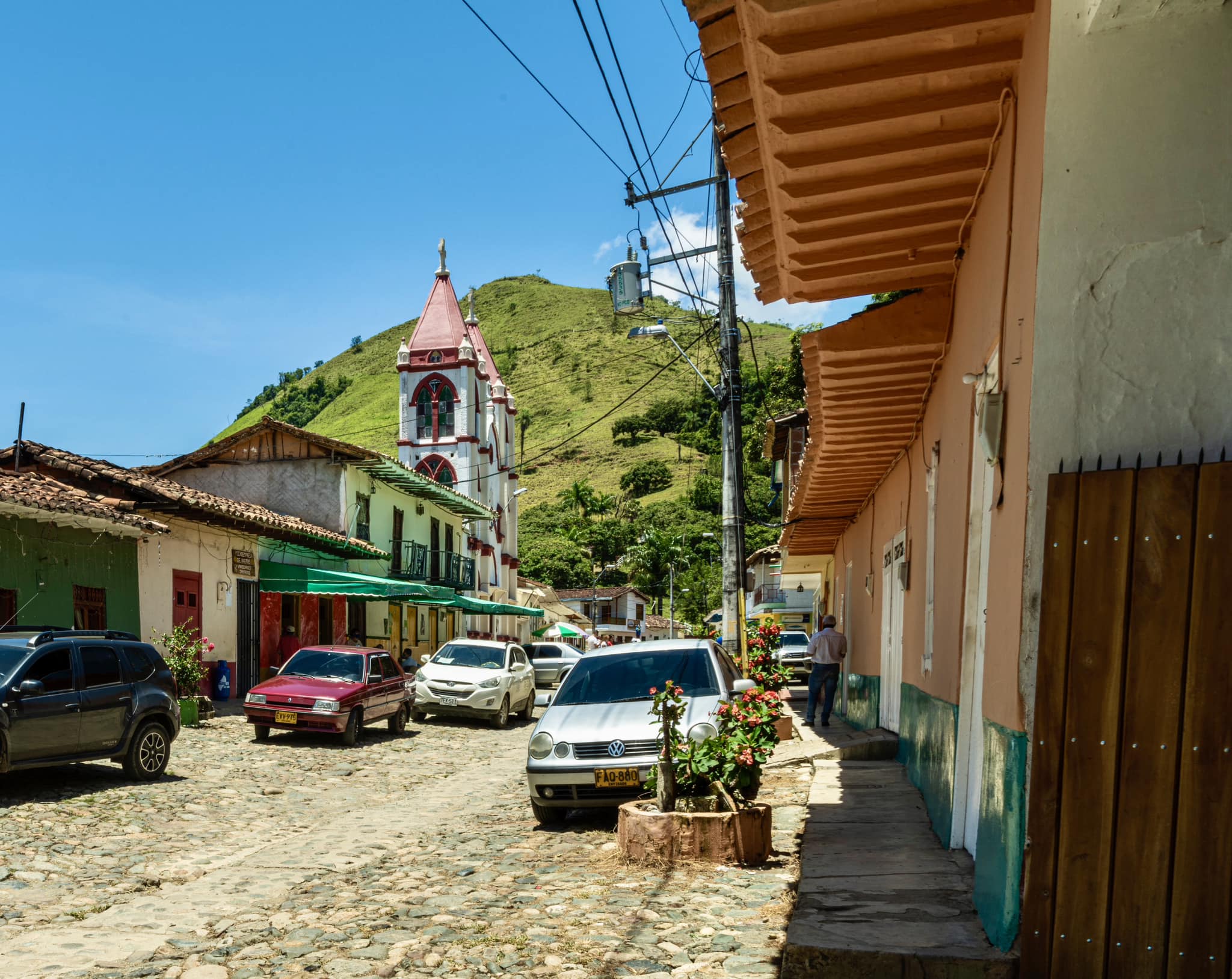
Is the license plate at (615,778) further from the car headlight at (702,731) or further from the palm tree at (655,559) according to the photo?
the palm tree at (655,559)

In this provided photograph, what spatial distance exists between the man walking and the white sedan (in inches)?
248

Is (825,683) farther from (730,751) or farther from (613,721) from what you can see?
(730,751)

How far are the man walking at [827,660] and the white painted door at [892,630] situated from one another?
2172 mm

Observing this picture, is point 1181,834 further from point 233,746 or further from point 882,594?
point 233,746

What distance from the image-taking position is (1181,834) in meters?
3.66

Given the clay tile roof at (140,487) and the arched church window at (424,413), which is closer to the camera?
the clay tile roof at (140,487)

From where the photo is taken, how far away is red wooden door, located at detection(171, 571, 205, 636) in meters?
21.6

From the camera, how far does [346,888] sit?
707 cm

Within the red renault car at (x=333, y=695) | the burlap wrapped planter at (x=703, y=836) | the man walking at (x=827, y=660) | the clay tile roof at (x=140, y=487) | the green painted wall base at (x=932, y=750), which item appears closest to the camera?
the green painted wall base at (x=932, y=750)

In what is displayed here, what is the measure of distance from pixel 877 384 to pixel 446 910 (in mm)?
5171

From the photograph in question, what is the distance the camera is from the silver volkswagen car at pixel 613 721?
9.16 metres

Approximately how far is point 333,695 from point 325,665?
122 cm

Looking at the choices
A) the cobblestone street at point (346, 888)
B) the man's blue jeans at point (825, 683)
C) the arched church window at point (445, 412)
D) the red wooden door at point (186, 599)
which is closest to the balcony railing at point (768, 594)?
the arched church window at point (445, 412)

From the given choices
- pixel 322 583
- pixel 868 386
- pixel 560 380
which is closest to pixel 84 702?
pixel 868 386
